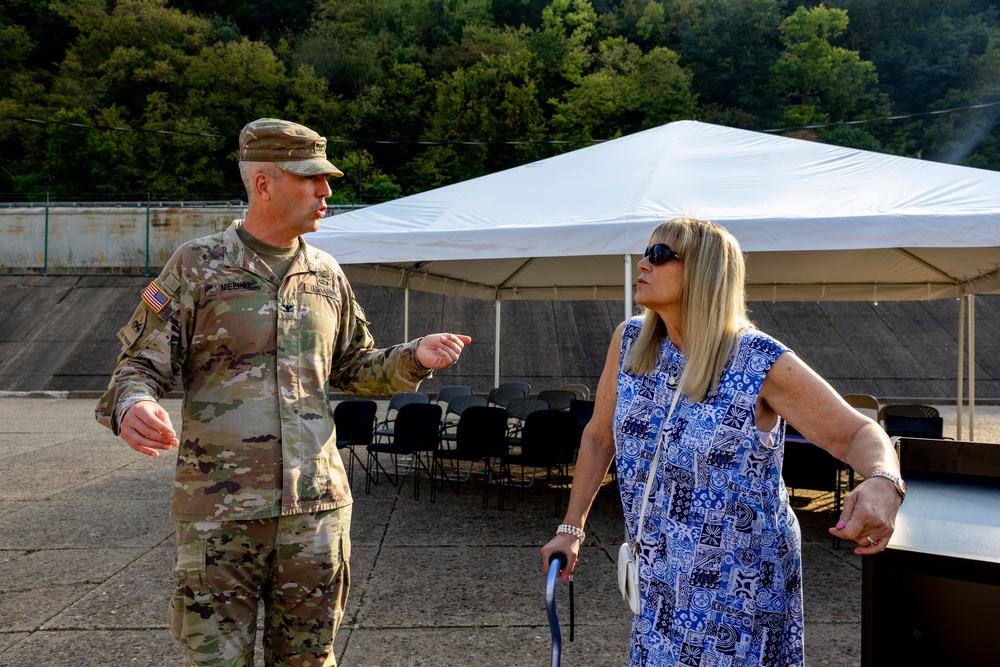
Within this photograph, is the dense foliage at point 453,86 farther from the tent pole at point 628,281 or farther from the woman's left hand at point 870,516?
the woman's left hand at point 870,516

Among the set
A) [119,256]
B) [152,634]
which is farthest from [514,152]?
[152,634]

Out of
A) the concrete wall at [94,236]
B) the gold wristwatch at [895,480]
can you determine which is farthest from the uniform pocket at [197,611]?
the concrete wall at [94,236]

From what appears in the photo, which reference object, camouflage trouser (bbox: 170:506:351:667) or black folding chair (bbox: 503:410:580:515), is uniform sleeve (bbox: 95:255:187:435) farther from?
black folding chair (bbox: 503:410:580:515)

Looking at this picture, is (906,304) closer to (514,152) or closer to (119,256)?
(119,256)

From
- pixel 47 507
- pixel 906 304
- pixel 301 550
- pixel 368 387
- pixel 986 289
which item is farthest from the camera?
pixel 906 304

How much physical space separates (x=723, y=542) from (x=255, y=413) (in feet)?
4.37

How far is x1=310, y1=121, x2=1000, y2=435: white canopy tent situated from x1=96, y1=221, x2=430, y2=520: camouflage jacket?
367 centimetres

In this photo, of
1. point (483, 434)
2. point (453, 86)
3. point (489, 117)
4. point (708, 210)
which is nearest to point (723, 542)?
point (708, 210)

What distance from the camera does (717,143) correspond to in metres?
7.83

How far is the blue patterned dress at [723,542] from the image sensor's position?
1.90 metres

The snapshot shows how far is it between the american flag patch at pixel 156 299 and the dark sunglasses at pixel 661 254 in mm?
1378

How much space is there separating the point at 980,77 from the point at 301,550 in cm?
6761

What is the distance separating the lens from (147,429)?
1.98 metres

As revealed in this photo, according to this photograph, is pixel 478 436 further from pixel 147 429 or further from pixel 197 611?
pixel 147 429
